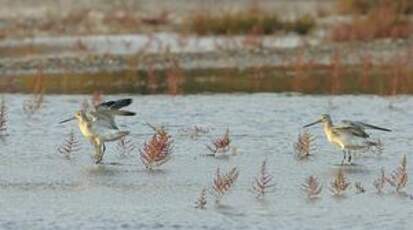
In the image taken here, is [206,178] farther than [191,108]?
No

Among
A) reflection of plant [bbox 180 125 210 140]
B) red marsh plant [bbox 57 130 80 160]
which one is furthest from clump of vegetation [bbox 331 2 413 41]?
red marsh plant [bbox 57 130 80 160]

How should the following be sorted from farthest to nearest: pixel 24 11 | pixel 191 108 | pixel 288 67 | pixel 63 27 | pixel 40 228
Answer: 1. pixel 24 11
2. pixel 63 27
3. pixel 288 67
4. pixel 191 108
5. pixel 40 228

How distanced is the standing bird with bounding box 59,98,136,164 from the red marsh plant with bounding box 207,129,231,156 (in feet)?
2.83

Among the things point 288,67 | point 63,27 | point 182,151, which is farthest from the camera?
point 63,27

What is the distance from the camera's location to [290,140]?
15.4m

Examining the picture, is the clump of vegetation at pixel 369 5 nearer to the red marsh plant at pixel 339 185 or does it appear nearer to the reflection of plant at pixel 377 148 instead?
the reflection of plant at pixel 377 148

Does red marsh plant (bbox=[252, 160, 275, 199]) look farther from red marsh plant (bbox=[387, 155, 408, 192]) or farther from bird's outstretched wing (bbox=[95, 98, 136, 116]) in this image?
bird's outstretched wing (bbox=[95, 98, 136, 116])

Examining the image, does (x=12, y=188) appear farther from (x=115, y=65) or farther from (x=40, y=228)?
(x=115, y=65)

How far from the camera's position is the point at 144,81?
74.7 feet

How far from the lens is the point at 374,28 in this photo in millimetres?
29562

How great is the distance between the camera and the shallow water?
443 inches

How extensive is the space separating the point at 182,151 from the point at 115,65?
10486 mm

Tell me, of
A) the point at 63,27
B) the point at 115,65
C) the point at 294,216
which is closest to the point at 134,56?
the point at 115,65

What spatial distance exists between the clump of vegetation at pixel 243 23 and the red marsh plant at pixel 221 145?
51.6ft
